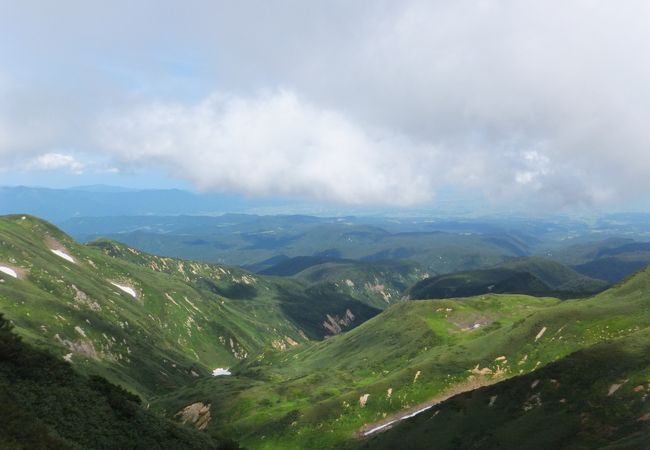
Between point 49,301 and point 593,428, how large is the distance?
18866 centimetres

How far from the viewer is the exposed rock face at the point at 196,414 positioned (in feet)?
431

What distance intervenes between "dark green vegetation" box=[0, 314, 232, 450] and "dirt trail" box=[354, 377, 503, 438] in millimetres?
50768

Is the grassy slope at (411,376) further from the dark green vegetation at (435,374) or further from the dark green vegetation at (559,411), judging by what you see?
the dark green vegetation at (559,411)

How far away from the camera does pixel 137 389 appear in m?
169

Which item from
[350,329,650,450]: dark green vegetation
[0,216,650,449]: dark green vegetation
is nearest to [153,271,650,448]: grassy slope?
[0,216,650,449]: dark green vegetation

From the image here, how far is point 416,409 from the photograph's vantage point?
3893 inches

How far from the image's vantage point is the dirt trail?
9469cm

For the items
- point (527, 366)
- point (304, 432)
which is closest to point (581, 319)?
point (527, 366)

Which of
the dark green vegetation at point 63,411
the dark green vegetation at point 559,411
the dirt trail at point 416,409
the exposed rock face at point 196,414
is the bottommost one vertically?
the exposed rock face at point 196,414

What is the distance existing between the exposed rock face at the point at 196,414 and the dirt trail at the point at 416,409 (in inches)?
2094

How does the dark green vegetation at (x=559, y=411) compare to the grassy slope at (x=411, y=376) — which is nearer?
the dark green vegetation at (x=559, y=411)

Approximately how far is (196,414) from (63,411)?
10504 cm

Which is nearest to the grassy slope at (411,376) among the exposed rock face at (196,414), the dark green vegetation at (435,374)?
the dark green vegetation at (435,374)

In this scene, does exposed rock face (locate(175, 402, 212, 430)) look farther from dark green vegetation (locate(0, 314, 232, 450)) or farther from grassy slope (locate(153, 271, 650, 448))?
dark green vegetation (locate(0, 314, 232, 450))
